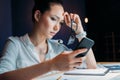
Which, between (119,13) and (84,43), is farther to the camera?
(119,13)

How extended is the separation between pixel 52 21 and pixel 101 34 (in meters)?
0.84

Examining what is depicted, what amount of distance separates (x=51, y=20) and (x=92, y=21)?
79cm

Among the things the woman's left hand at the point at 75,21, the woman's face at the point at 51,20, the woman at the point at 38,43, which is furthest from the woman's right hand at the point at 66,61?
the woman's left hand at the point at 75,21

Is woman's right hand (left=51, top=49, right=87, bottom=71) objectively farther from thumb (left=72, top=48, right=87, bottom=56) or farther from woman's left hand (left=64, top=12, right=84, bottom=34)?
woman's left hand (left=64, top=12, right=84, bottom=34)

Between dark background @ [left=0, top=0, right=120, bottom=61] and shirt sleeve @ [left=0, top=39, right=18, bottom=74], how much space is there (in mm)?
396

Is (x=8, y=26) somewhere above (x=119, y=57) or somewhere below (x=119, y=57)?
above

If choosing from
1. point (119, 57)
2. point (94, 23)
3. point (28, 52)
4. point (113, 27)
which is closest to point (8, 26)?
point (28, 52)

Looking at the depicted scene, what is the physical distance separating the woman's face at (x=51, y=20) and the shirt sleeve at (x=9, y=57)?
0.21 meters

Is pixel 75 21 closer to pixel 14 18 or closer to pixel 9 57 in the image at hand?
pixel 14 18

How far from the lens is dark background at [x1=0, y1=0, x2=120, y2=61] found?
170 cm

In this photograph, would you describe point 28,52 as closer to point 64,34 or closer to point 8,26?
point 8,26

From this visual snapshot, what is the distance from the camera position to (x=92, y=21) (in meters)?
2.12

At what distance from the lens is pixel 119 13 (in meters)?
2.10

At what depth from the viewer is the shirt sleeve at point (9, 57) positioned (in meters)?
1.16
